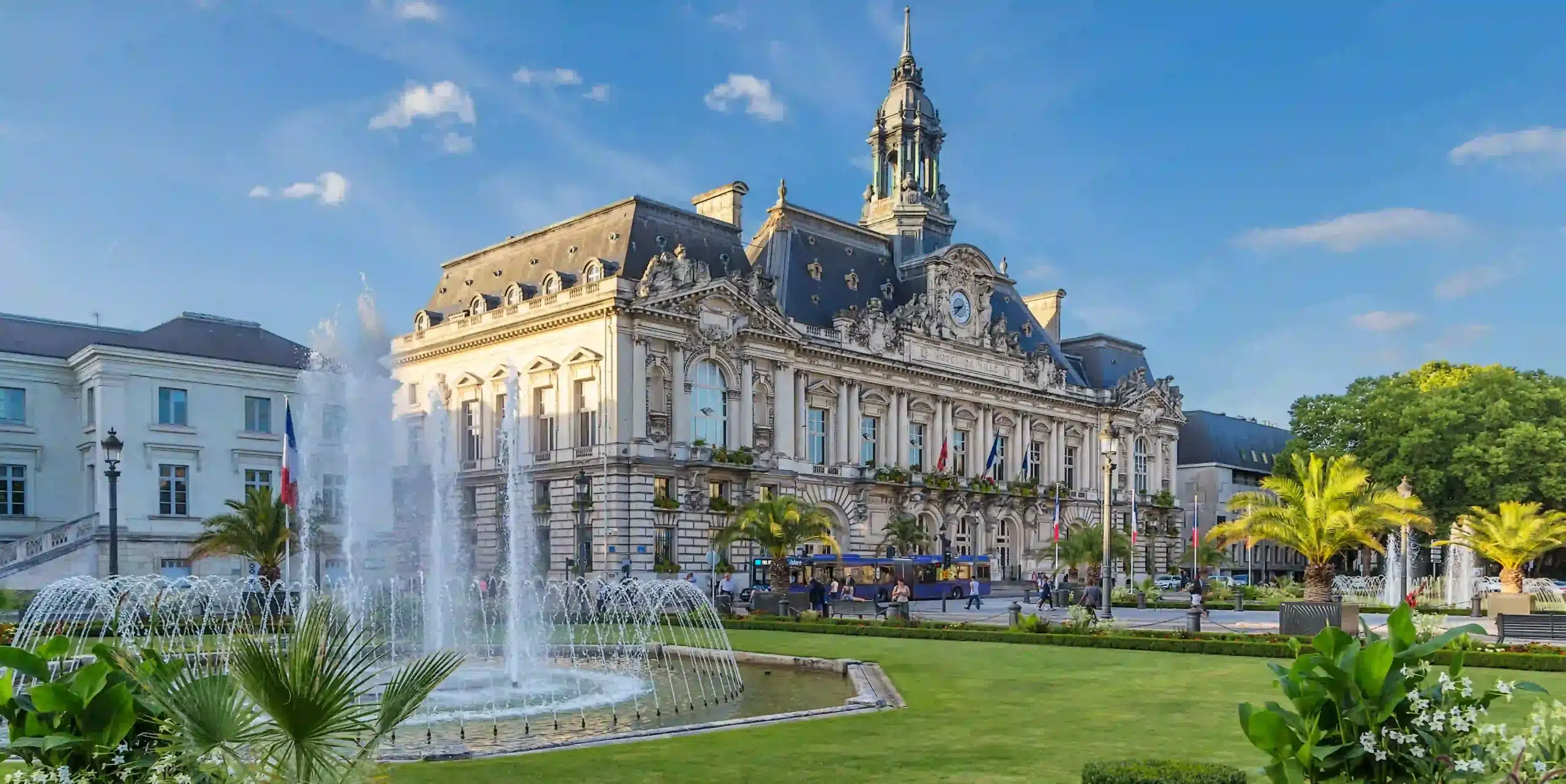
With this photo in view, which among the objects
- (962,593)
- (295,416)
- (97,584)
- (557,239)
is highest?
(557,239)

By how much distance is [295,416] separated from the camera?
53438 millimetres

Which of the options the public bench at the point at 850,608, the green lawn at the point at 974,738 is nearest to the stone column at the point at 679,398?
the public bench at the point at 850,608

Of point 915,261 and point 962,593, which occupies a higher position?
point 915,261

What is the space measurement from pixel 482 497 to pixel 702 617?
25.3 meters

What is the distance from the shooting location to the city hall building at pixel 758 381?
188 feet

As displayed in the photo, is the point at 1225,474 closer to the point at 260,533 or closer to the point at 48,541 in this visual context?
the point at 260,533

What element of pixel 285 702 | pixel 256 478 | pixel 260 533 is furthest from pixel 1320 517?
pixel 256 478

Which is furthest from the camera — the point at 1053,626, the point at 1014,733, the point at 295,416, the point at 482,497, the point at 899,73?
the point at 899,73

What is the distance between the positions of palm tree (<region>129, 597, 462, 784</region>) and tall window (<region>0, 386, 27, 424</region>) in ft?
164

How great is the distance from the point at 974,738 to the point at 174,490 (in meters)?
44.4

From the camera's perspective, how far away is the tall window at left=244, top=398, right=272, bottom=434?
52.6m

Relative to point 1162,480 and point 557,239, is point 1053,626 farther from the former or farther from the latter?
point 1162,480

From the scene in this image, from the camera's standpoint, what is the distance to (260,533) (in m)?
40.4

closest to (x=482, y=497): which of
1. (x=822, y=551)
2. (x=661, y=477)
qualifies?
(x=661, y=477)
